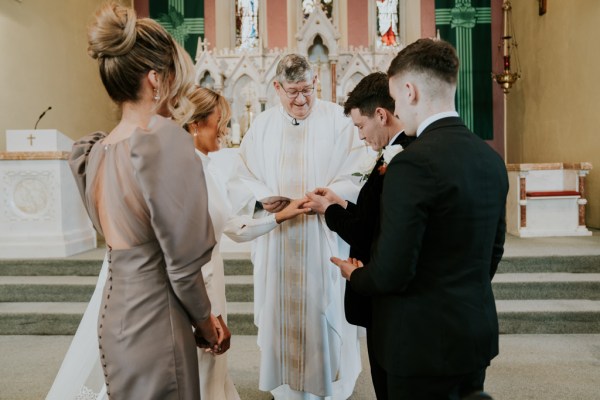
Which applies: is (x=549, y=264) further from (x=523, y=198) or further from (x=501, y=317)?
(x=523, y=198)

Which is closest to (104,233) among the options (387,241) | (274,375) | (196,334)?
(196,334)

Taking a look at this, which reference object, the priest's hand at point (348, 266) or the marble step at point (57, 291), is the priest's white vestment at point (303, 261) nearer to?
the priest's hand at point (348, 266)

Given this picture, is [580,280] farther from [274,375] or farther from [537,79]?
[537,79]


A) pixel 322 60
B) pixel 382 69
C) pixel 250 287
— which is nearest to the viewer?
pixel 250 287

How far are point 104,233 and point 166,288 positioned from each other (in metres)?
0.22

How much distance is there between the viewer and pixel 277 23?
32.6 ft

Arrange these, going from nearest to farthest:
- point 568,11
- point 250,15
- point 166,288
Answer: point 166,288 < point 568,11 < point 250,15

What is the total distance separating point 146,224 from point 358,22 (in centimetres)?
937

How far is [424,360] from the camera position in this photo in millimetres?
1334

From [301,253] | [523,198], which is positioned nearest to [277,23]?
[523,198]

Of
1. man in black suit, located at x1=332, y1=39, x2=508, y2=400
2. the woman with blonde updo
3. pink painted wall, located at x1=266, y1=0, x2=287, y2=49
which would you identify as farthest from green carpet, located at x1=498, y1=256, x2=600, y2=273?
pink painted wall, located at x1=266, y1=0, x2=287, y2=49

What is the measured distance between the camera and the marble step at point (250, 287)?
14.5ft

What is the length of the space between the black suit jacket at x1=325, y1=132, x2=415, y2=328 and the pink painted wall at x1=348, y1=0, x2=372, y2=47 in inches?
338

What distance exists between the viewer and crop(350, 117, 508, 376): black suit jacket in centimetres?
126
